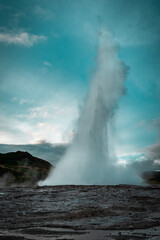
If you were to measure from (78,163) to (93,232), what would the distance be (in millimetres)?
34085

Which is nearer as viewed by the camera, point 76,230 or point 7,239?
point 7,239

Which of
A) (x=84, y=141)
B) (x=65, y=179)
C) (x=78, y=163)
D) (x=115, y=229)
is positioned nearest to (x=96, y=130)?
(x=84, y=141)

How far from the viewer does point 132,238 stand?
5.43 m

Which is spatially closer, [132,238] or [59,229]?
[132,238]

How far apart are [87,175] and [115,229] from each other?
32.3 m

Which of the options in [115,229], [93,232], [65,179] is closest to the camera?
[93,232]

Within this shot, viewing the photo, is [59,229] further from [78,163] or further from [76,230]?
[78,163]

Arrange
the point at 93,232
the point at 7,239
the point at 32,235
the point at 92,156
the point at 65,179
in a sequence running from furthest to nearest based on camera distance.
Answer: the point at 92,156 → the point at 65,179 → the point at 93,232 → the point at 32,235 → the point at 7,239

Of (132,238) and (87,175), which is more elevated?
(87,175)

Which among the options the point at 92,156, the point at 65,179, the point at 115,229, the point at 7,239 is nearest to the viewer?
the point at 7,239

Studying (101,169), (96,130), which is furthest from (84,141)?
(101,169)

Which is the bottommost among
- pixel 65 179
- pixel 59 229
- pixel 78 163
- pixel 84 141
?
pixel 59 229

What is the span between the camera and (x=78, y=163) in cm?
3997

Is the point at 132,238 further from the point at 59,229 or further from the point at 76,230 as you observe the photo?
the point at 59,229
